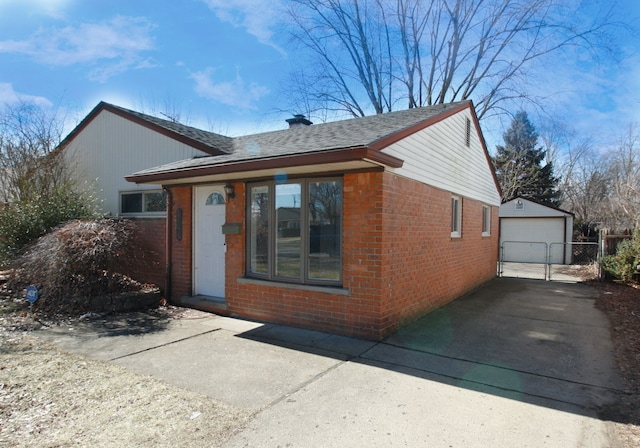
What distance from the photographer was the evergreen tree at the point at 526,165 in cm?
2892

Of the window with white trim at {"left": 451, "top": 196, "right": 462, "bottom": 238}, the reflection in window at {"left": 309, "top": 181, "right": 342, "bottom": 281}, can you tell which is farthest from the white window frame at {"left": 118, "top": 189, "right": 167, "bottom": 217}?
the window with white trim at {"left": 451, "top": 196, "right": 462, "bottom": 238}

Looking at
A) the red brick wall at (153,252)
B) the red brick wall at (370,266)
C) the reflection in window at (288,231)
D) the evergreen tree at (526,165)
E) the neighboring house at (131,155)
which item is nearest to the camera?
the red brick wall at (370,266)

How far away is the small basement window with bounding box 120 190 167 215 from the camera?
9.17 metres

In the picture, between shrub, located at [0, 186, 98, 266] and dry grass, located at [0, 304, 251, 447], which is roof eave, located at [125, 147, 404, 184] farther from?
shrub, located at [0, 186, 98, 266]

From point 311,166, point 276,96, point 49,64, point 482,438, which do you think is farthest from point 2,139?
point 276,96

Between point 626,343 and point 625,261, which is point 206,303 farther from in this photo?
point 625,261

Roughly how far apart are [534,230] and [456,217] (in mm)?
14311

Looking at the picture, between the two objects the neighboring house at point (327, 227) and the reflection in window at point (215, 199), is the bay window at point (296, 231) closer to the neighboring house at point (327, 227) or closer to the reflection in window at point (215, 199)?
the neighboring house at point (327, 227)

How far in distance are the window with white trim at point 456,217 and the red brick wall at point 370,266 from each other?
2.30 ft

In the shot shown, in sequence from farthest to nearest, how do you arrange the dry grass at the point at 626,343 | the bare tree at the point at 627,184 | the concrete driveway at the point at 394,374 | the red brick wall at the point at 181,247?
the bare tree at the point at 627,184
the red brick wall at the point at 181,247
the dry grass at the point at 626,343
the concrete driveway at the point at 394,374

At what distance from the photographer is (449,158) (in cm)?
866

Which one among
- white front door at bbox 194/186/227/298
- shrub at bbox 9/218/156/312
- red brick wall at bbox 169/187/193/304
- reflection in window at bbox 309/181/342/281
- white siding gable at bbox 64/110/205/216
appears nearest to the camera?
reflection in window at bbox 309/181/342/281

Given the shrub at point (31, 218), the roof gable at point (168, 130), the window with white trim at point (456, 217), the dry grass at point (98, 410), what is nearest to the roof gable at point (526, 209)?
the window with white trim at point (456, 217)

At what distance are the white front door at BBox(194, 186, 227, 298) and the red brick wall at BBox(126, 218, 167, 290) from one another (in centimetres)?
123
